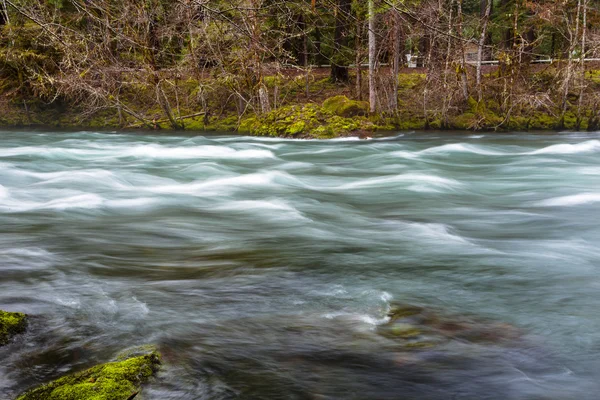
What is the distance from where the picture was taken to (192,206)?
9273mm

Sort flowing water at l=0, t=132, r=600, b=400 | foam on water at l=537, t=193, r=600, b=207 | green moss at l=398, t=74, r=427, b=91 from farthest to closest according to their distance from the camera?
1. green moss at l=398, t=74, r=427, b=91
2. foam on water at l=537, t=193, r=600, b=207
3. flowing water at l=0, t=132, r=600, b=400

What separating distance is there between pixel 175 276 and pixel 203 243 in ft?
4.31

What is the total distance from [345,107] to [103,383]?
61.0 ft

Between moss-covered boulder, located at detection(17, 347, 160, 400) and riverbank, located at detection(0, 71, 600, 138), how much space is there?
1582 cm

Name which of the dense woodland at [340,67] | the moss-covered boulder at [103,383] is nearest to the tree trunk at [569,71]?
the dense woodland at [340,67]

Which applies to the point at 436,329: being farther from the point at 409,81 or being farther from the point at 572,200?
the point at 409,81

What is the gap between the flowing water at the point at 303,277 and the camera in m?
3.72

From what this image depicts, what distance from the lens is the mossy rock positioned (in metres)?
20.9

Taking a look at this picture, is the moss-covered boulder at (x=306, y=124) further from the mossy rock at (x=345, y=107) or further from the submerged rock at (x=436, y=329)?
the submerged rock at (x=436, y=329)

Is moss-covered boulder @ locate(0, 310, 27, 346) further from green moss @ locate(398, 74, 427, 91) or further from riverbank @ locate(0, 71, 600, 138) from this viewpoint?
green moss @ locate(398, 74, 427, 91)

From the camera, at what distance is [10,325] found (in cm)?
402

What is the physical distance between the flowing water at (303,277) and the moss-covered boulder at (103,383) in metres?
0.11

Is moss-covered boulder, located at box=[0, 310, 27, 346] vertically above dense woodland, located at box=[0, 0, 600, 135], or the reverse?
dense woodland, located at box=[0, 0, 600, 135]

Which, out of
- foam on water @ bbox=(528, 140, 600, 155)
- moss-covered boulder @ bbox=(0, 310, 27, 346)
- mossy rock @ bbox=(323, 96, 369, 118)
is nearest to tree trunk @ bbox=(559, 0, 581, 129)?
foam on water @ bbox=(528, 140, 600, 155)
